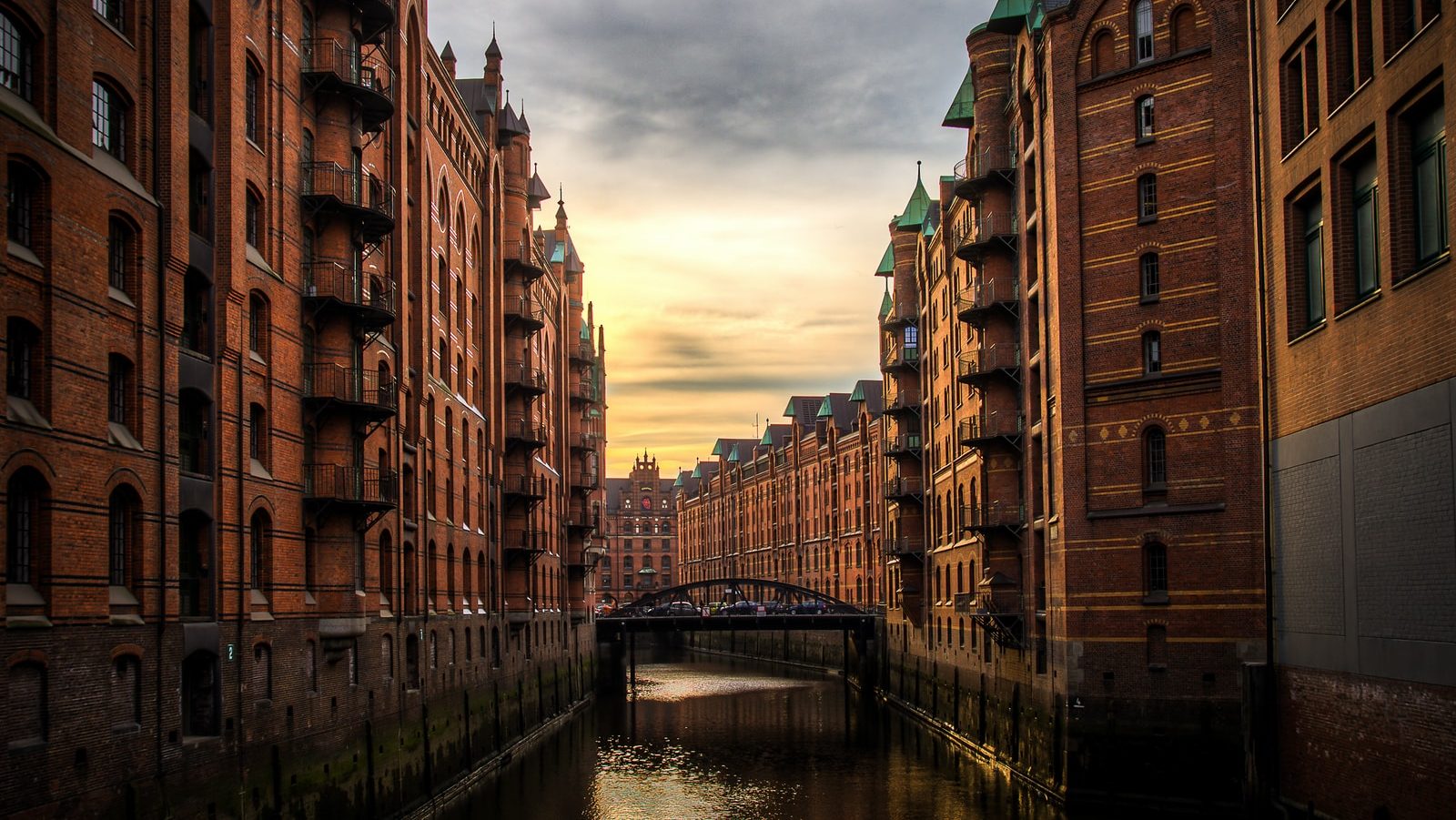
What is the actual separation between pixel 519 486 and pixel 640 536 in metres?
118

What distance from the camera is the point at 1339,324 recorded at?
67.9 ft

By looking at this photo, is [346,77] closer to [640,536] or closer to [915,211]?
[915,211]

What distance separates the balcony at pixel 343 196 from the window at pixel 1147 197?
16867 mm

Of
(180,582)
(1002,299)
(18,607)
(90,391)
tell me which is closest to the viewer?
(18,607)

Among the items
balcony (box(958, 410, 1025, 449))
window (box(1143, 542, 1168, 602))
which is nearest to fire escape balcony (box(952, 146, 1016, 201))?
balcony (box(958, 410, 1025, 449))

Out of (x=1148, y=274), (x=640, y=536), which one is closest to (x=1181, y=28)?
(x=1148, y=274)

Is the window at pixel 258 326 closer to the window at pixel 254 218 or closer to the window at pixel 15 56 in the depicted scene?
the window at pixel 254 218

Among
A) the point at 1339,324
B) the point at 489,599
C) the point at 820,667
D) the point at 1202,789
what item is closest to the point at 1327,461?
the point at 1339,324

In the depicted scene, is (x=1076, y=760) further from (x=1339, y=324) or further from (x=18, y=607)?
(x=18, y=607)

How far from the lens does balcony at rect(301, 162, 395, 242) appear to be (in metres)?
28.4

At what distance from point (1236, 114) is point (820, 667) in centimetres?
6739

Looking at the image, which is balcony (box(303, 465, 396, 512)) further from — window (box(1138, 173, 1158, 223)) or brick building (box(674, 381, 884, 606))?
brick building (box(674, 381, 884, 606))

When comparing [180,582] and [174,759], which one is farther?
[180,582]

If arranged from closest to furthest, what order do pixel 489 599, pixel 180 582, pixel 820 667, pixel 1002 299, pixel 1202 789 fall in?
pixel 180 582 < pixel 1202 789 < pixel 1002 299 < pixel 489 599 < pixel 820 667
